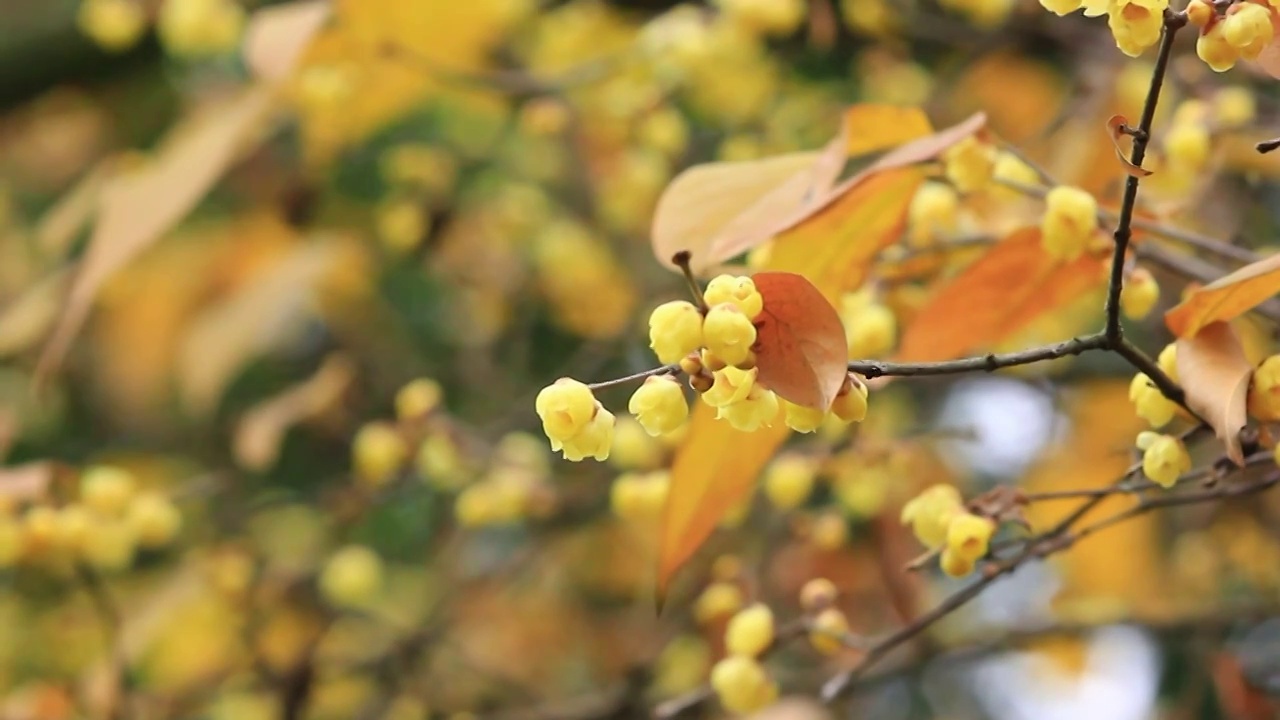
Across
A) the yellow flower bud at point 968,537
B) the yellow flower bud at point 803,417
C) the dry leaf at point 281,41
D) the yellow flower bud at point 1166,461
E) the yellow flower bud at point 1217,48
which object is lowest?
the dry leaf at point 281,41

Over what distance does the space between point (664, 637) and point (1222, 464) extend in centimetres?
50

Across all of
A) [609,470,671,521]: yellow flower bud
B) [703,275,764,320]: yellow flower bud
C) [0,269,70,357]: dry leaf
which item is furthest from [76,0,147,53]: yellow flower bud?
[703,275,764,320]: yellow flower bud

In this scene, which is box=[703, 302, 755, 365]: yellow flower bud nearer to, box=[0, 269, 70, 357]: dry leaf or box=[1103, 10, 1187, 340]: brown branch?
box=[1103, 10, 1187, 340]: brown branch

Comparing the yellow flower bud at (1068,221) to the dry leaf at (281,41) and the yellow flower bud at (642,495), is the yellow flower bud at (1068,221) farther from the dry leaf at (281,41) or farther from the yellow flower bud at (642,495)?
the dry leaf at (281,41)

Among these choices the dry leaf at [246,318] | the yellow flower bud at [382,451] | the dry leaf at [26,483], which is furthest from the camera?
the dry leaf at [246,318]

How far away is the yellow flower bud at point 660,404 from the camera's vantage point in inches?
12.6

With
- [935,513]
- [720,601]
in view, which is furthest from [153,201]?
[935,513]

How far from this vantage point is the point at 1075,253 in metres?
0.44

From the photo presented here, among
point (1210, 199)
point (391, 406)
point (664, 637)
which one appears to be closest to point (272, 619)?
point (391, 406)

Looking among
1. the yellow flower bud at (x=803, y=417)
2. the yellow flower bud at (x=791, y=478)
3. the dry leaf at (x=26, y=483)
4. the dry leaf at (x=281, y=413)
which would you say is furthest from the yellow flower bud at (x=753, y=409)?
the dry leaf at (x=281, y=413)

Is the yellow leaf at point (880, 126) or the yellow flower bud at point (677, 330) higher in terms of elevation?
the yellow flower bud at point (677, 330)

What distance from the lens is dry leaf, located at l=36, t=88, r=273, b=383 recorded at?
2.30ft

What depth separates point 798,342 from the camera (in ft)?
1.05

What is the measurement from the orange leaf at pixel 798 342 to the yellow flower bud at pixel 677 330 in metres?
0.02
